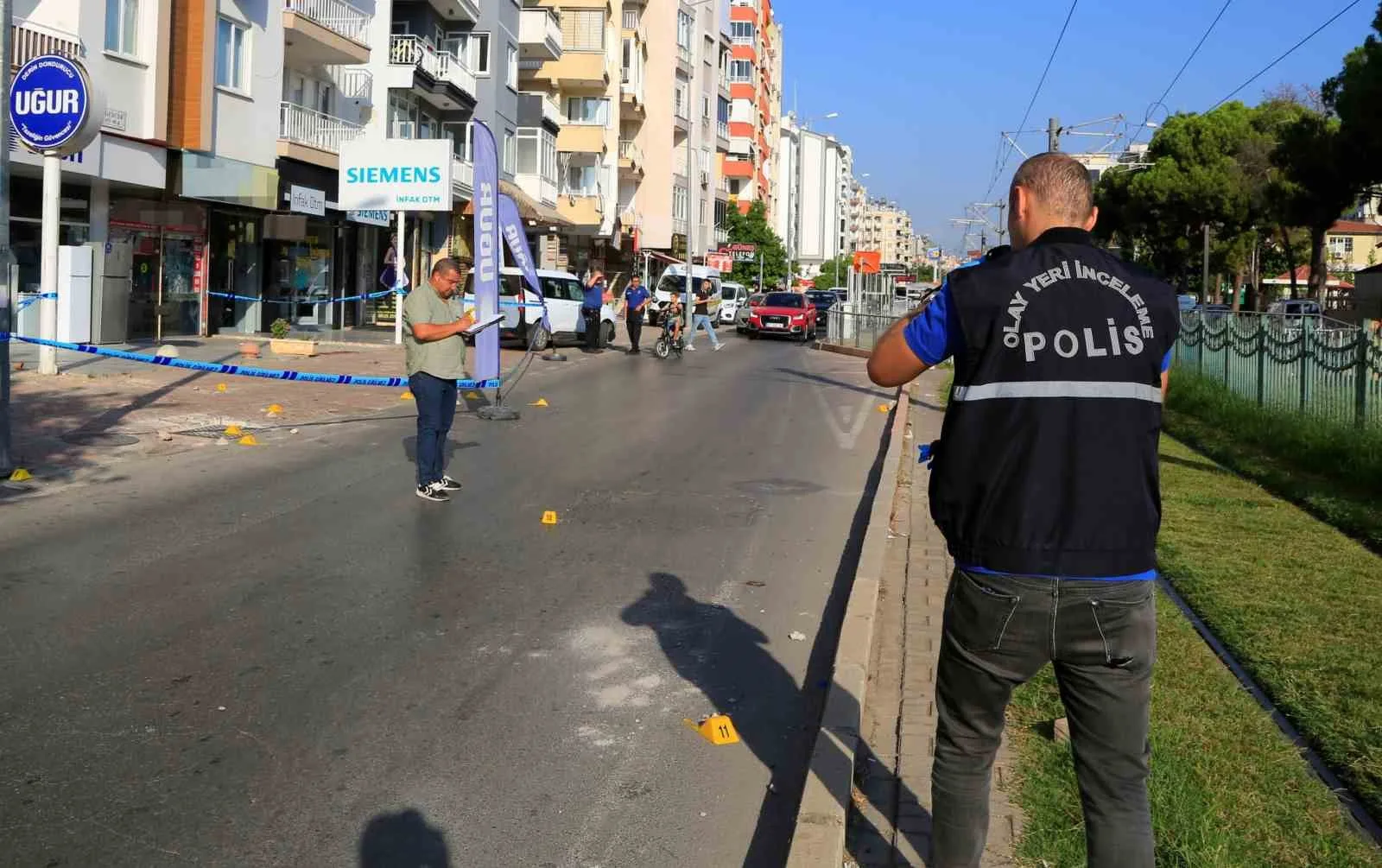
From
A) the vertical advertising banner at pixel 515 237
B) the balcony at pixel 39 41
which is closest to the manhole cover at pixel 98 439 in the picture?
the vertical advertising banner at pixel 515 237

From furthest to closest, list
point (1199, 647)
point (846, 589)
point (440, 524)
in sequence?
point (440, 524)
point (846, 589)
point (1199, 647)

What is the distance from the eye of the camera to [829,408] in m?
19.4

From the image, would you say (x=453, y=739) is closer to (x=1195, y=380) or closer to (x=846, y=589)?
(x=846, y=589)

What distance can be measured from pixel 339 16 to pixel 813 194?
430ft

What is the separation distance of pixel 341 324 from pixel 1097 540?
33306 mm

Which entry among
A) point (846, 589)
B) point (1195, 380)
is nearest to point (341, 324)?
point (1195, 380)

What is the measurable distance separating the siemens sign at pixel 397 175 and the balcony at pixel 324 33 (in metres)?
3.83

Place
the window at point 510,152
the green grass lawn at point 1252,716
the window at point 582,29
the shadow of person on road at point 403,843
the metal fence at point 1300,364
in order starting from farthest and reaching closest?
the window at point 582,29 < the window at point 510,152 < the metal fence at point 1300,364 < the green grass lawn at point 1252,716 < the shadow of person on road at point 403,843

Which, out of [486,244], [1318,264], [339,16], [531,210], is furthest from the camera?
[1318,264]

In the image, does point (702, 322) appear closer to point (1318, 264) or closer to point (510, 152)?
point (510, 152)

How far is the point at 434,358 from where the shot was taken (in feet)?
33.1

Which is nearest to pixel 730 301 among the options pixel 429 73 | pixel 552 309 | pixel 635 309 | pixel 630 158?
pixel 630 158

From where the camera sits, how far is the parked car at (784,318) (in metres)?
42.2

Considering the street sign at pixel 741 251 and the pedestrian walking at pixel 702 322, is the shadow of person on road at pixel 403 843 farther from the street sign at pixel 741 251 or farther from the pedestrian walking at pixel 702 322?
the street sign at pixel 741 251
